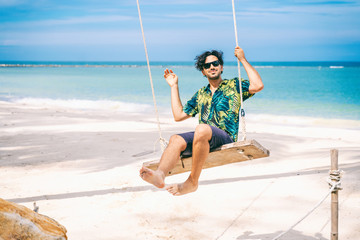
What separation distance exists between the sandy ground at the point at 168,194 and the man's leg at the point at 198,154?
983 millimetres

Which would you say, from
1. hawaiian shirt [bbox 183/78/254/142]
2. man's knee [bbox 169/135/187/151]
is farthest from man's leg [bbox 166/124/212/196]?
hawaiian shirt [bbox 183/78/254/142]

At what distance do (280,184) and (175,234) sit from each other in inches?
74.9

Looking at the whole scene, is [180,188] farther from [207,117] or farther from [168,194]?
[168,194]

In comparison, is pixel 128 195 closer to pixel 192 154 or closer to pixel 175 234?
pixel 175 234

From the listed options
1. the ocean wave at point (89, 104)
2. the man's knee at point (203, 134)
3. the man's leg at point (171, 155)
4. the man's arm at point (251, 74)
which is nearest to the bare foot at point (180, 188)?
the man's leg at point (171, 155)

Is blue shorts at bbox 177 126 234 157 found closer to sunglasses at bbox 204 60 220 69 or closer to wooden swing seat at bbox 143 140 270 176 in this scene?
wooden swing seat at bbox 143 140 270 176

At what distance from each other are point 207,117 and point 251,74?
0.55 metres

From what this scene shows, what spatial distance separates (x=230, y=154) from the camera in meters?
3.19

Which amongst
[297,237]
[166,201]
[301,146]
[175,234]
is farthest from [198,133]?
[301,146]

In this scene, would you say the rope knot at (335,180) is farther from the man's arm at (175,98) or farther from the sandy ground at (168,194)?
the man's arm at (175,98)

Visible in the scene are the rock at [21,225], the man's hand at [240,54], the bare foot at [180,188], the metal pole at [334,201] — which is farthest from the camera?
the man's hand at [240,54]

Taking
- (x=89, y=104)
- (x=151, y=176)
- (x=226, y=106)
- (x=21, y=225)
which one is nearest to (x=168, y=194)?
(x=226, y=106)

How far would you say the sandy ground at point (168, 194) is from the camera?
4.18m

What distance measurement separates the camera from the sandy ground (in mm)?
4176
